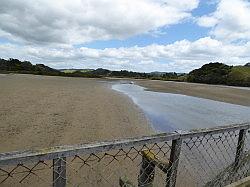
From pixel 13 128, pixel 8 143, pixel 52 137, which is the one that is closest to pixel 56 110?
pixel 13 128

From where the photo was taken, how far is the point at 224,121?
1741 cm

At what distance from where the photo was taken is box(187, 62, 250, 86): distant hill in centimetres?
6950

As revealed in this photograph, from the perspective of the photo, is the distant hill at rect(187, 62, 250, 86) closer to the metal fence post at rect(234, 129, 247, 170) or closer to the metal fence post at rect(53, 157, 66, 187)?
the metal fence post at rect(234, 129, 247, 170)

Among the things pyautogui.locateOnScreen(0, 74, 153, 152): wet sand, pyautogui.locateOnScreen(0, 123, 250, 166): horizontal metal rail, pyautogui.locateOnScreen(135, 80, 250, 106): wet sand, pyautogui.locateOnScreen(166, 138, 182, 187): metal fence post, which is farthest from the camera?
pyautogui.locateOnScreen(135, 80, 250, 106): wet sand

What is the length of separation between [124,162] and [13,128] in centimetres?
493

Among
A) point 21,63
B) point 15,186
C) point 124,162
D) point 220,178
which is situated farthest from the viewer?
point 21,63

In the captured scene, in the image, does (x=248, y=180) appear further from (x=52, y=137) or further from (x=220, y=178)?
(x=52, y=137)

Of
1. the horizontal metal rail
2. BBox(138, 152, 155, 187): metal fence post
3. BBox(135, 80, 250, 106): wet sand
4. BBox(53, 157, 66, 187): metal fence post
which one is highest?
the horizontal metal rail

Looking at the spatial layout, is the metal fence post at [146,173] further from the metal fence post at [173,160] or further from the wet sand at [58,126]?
the wet sand at [58,126]

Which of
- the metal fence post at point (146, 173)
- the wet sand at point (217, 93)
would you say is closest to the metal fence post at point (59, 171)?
the metal fence post at point (146, 173)

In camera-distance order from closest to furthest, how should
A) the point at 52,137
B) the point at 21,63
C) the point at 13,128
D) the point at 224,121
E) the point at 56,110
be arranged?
the point at 52,137
the point at 13,128
the point at 56,110
the point at 224,121
the point at 21,63

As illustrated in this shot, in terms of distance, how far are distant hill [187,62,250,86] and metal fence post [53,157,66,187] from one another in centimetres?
6956

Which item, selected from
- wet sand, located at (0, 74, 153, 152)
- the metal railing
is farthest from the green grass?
the metal railing

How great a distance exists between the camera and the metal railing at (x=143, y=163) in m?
2.10
